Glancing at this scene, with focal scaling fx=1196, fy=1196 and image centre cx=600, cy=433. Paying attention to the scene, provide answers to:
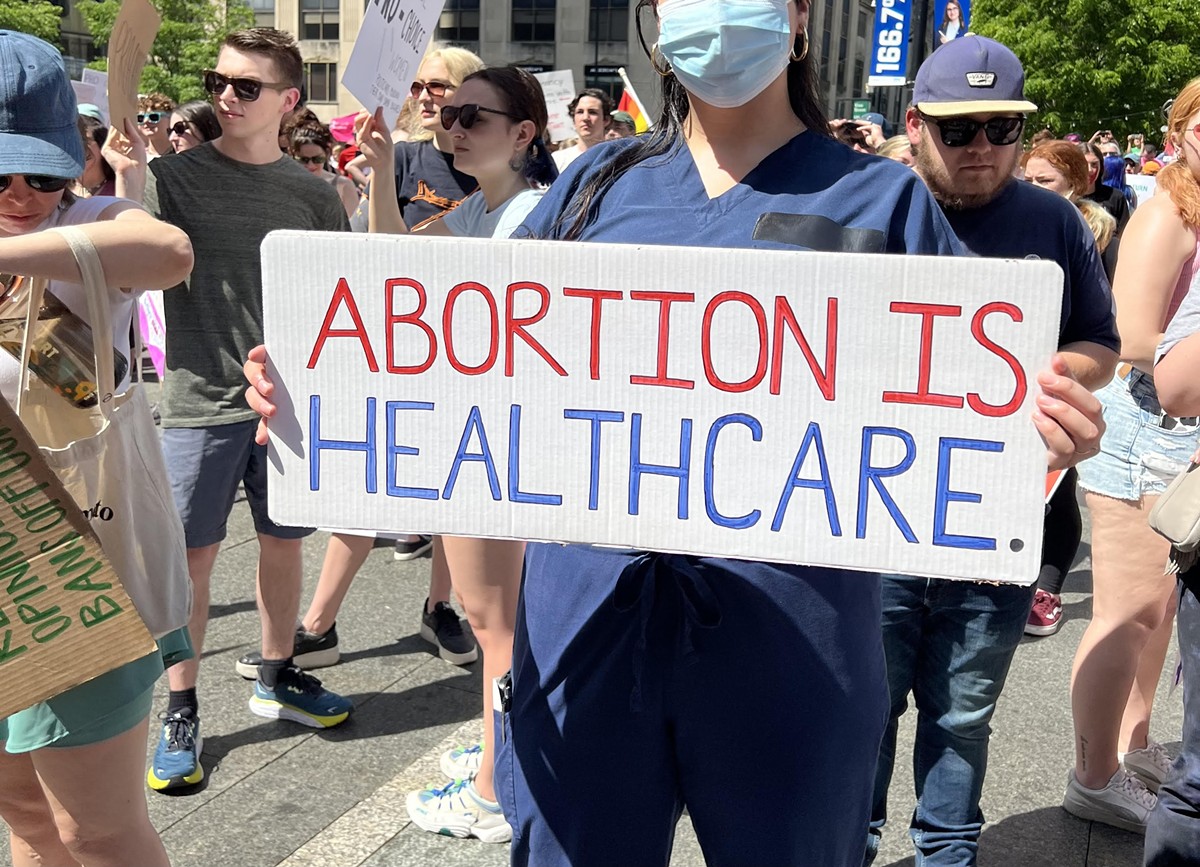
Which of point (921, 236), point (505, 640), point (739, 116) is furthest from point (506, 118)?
point (921, 236)

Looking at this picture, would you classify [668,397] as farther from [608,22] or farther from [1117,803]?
[608,22]

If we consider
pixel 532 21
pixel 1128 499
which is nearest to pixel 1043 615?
pixel 1128 499

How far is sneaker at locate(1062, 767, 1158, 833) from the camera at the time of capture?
3.21 m

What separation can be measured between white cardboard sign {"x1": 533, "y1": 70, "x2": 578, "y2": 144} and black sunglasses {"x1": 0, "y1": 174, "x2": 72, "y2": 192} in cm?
822

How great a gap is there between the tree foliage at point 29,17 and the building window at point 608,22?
85.8ft

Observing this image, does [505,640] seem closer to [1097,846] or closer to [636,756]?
[636,756]

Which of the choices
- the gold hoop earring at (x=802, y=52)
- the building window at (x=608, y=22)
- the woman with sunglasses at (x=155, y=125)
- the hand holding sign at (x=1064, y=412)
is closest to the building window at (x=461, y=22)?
the building window at (x=608, y=22)

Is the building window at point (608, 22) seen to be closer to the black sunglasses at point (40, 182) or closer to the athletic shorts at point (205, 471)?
the athletic shorts at point (205, 471)

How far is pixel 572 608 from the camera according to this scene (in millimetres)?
1725

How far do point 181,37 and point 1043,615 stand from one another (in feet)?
149

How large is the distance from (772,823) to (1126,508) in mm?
1830

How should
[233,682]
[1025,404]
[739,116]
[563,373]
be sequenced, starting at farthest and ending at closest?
1. [233,682]
2. [739,116]
3. [563,373]
4. [1025,404]

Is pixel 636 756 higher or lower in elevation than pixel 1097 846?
higher

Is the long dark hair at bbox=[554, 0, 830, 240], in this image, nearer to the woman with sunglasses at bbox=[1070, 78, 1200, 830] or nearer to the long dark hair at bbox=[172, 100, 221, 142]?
the woman with sunglasses at bbox=[1070, 78, 1200, 830]
